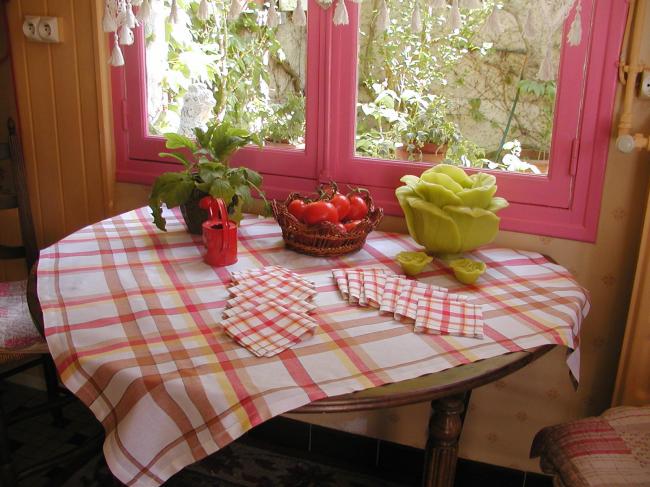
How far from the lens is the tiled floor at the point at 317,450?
6.48 ft

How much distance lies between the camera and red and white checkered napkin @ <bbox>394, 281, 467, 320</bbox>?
1.26 meters

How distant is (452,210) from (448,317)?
36 centimetres

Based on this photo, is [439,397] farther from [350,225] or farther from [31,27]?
[31,27]

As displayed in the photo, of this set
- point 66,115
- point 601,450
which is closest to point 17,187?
point 66,115

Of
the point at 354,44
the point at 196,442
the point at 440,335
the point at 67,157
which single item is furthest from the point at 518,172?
the point at 67,157

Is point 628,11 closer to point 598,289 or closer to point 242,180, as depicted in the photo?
point 598,289

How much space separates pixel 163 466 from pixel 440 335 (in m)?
0.55

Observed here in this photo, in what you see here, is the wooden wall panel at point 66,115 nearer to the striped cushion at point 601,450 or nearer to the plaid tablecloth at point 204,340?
the plaid tablecloth at point 204,340

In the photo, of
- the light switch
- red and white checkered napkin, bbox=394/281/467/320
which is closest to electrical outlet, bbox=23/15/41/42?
the light switch

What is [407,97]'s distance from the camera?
1854mm

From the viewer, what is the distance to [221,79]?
2.09m

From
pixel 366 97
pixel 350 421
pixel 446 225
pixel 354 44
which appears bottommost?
pixel 350 421

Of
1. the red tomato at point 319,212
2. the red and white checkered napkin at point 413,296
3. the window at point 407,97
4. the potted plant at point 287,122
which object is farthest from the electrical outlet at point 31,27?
the red and white checkered napkin at point 413,296

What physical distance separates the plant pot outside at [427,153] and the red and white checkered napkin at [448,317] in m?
0.64
